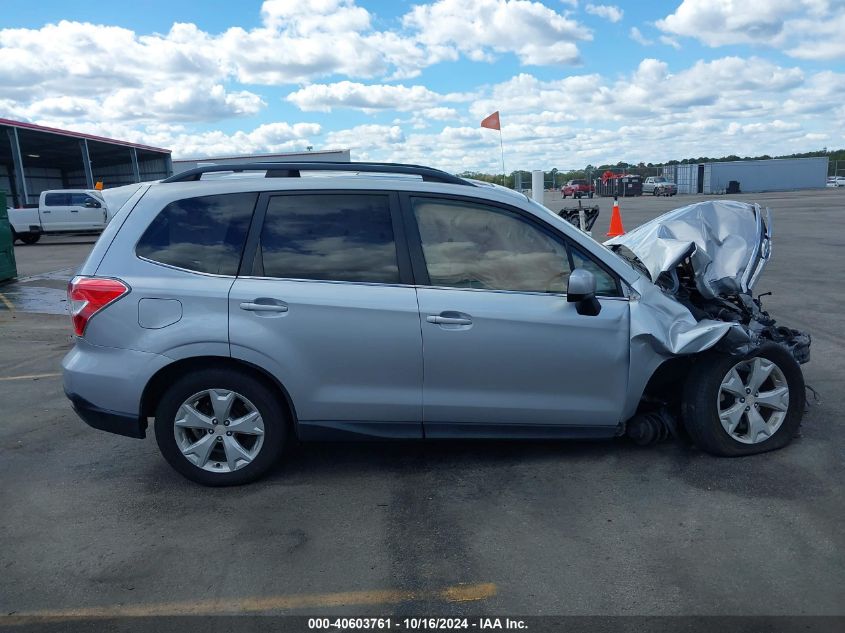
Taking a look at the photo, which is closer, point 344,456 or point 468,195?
point 468,195

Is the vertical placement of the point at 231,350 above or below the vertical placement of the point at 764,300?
above

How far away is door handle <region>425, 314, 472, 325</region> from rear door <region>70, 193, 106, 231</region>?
2513cm

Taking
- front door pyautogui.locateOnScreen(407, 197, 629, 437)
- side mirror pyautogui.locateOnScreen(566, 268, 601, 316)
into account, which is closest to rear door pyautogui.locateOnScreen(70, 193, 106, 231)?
front door pyautogui.locateOnScreen(407, 197, 629, 437)

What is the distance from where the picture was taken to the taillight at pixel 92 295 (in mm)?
4066

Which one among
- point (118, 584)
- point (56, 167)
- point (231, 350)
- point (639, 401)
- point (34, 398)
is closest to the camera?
point (118, 584)

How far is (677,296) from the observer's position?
4793mm

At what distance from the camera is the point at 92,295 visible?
4086 mm

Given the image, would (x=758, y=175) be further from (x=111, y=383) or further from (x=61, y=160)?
(x=111, y=383)

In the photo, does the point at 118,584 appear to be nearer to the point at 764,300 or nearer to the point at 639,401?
the point at 639,401

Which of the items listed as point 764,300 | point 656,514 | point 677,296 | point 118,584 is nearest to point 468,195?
point 677,296

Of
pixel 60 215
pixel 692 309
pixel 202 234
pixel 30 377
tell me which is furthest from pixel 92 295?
pixel 60 215

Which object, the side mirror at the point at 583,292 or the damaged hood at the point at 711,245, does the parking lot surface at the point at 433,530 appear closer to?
the side mirror at the point at 583,292

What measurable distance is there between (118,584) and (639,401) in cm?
303

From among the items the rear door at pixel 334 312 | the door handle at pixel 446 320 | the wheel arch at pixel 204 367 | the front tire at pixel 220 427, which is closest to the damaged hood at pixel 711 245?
the door handle at pixel 446 320
